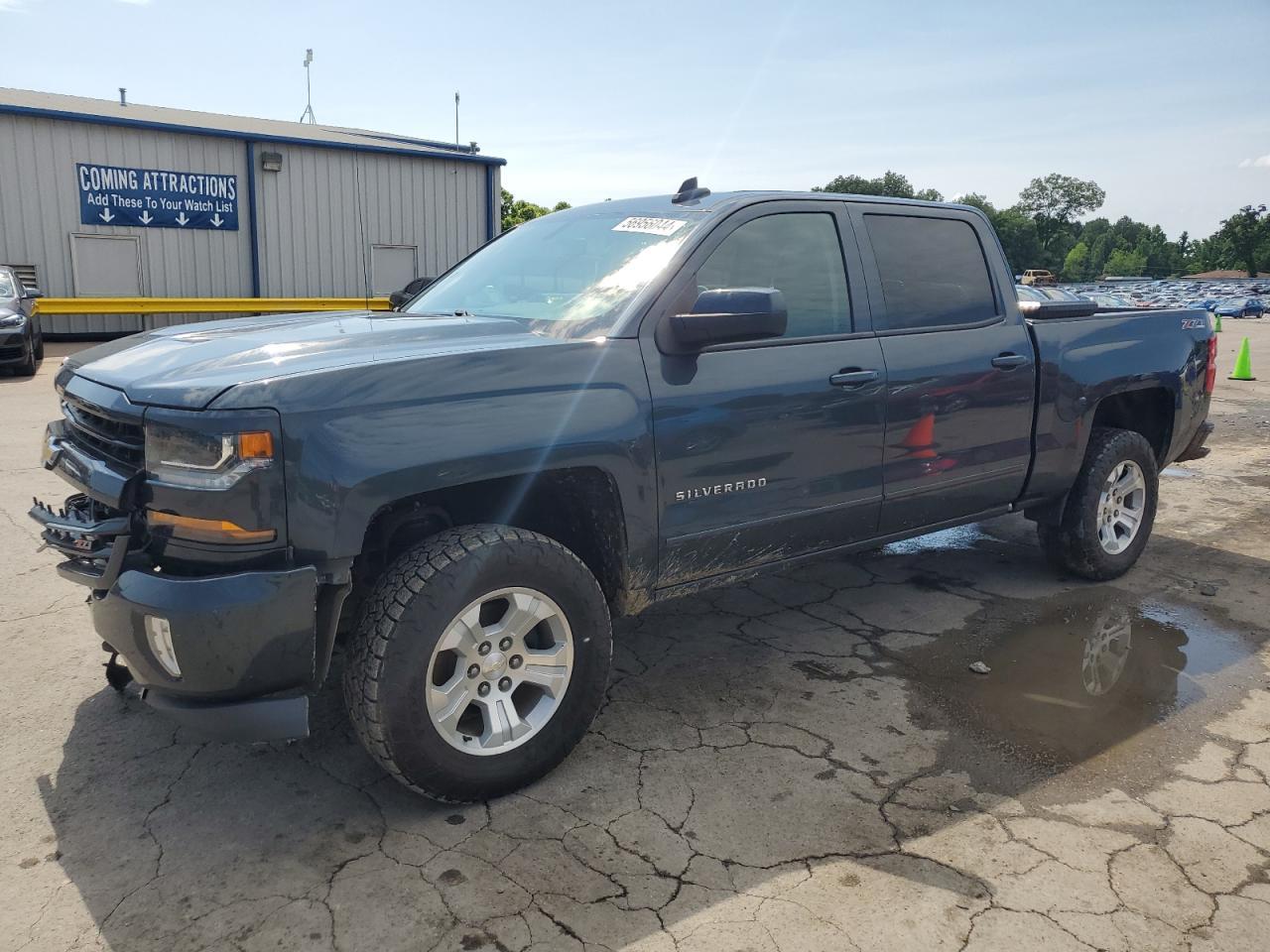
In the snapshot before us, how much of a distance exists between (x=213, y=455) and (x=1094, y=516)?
422cm

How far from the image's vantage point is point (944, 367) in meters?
4.02

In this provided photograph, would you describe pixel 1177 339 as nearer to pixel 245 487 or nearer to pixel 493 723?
pixel 493 723

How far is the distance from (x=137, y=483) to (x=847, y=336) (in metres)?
2.53

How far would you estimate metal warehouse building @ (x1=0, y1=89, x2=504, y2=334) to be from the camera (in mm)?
17750

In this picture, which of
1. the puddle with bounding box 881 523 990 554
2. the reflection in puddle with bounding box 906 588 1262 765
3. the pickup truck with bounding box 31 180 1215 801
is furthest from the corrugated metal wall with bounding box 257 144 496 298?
the reflection in puddle with bounding box 906 588 1262 765

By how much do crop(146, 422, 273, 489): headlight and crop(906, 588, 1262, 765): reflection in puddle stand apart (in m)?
2.58

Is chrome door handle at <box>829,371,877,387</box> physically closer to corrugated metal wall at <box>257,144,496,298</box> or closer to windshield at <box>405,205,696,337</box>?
windshield at <box>405,205,696,337</box>

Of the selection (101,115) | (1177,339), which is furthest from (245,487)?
(101,115)

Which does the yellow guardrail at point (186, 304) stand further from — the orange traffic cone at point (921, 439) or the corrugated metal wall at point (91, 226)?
the orange traffic cone at point (921, 439)

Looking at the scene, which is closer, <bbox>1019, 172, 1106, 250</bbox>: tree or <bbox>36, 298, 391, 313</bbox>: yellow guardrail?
<bbox>36, 298, 391, 313</bbox>: yellow guardrail

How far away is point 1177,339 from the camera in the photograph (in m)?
5.18

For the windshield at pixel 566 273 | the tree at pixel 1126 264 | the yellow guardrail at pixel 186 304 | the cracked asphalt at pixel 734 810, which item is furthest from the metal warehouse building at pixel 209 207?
the tree at pixel 1126 264

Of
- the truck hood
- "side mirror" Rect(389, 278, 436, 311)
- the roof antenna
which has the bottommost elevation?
the truck hood

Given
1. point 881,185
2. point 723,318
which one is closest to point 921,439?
point 723,318
